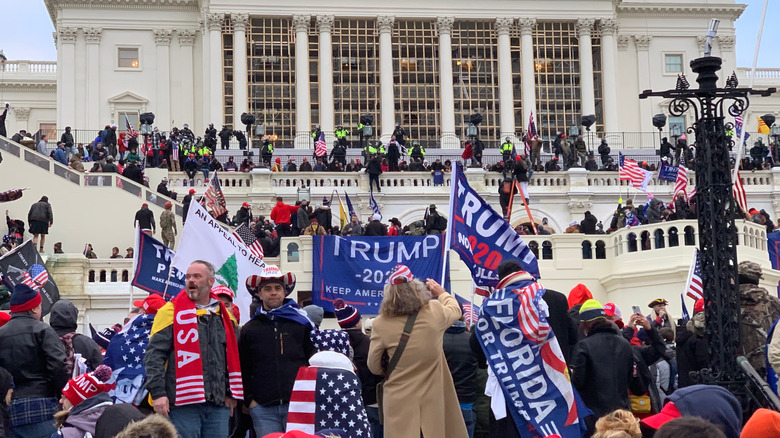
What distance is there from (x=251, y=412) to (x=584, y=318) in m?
2.66

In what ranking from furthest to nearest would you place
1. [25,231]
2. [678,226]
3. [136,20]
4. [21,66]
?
[21,66]
[136,20]
[25,231]
[678,226]

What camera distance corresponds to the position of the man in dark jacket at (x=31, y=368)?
9289 millimetres

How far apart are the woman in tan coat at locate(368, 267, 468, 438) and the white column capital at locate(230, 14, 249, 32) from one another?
4678 centimetres

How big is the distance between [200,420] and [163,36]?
163ft

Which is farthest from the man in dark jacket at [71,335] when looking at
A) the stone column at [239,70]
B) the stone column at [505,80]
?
the stone column at [505,80]

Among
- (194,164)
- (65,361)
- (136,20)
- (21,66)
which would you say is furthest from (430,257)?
(21,66)

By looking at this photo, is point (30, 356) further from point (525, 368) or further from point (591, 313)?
point (591, 313)

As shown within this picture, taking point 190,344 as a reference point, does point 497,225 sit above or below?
above

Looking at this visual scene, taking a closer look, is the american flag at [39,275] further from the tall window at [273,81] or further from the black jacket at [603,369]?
the tall window at [273,81]

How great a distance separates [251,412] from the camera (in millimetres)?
8961

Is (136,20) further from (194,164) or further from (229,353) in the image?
(229,353)

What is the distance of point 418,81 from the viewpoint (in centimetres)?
5544

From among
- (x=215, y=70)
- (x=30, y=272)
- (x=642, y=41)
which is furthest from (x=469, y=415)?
(x=642, y=41)

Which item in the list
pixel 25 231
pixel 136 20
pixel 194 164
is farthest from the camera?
pixel 136 20
